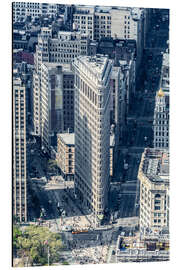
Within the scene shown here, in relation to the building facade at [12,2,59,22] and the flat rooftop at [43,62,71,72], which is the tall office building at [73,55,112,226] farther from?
the building facade at [12,2,59,22]

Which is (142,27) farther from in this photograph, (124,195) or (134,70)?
(124,195)

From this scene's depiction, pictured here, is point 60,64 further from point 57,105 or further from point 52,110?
point 52,110

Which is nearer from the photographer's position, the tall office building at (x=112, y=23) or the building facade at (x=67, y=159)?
the building facade at (x=67, y=159)

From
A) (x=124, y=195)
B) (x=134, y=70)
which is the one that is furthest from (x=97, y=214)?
(x=134, y=70)

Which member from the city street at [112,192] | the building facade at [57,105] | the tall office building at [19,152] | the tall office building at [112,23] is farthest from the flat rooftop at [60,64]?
the city street at [112,192]

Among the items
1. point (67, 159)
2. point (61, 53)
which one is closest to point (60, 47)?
point (61, 53)

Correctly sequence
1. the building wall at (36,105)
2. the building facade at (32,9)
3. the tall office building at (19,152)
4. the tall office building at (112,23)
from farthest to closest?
the tall office building at (112,23), the building wall at (36,105), the tall office building at (19,152), the building facade at (32,9)

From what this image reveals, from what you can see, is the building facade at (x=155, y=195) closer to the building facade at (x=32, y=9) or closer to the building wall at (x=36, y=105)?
the building wall at (x=36, y=105)
